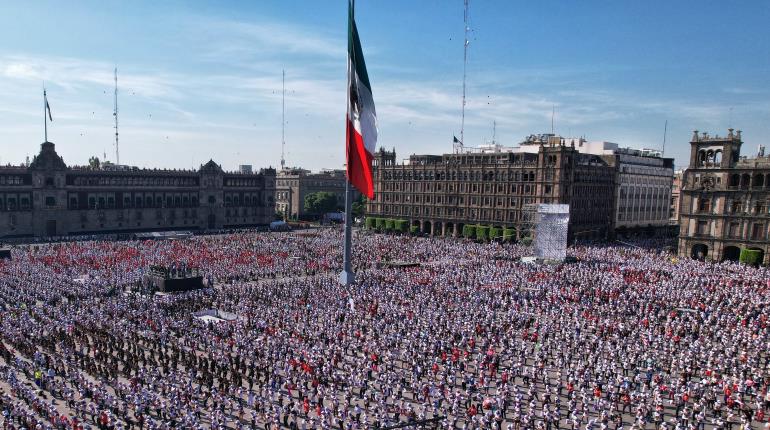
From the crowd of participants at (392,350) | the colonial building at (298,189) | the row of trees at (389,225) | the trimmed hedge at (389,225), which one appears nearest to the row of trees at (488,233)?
the row of trees at (389,225)

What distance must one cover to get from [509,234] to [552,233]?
73.5 feet

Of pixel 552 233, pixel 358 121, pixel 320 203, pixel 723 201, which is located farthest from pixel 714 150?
pixel 320 203

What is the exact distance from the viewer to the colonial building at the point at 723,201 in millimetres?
64062

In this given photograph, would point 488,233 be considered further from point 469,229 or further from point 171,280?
point 171,280

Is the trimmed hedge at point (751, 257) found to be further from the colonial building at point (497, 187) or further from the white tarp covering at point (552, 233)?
the colonial building at point (497, 187)

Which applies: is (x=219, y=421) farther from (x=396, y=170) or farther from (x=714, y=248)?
(x=396, y=170)

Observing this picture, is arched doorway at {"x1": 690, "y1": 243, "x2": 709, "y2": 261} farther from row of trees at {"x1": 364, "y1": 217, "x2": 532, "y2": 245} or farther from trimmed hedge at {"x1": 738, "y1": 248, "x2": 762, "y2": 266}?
row of trees at {"x1": 364, "y1": 217, "x2": 532, "y2": 245}

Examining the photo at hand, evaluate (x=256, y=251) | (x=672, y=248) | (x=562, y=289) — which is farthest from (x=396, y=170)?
(x=562, y=289)

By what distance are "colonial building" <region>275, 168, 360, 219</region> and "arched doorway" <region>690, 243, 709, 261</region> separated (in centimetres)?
8076

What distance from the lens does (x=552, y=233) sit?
208 feet

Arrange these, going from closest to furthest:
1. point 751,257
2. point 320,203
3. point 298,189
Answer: point 751,257, point 320,203, point 298,189

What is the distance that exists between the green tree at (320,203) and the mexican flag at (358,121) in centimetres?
8920

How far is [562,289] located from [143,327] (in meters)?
32.3

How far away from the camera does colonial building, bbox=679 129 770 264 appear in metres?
64.1
